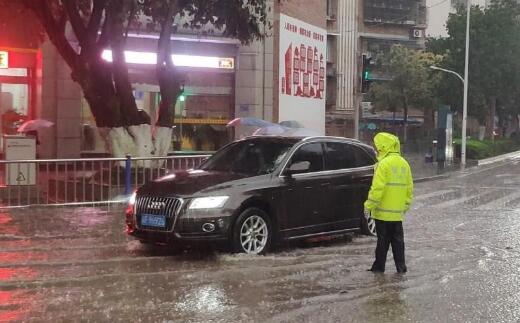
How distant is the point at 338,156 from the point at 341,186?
0.51 metres

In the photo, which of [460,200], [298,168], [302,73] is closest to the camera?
[298,168]

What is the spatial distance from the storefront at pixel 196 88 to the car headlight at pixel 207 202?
1578 cm

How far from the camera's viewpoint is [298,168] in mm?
9258

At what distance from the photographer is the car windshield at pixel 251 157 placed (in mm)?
9195

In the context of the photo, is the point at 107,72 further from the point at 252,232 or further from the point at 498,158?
the point at 498,158

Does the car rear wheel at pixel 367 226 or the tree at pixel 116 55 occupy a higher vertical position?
the tree at pixel 116 55

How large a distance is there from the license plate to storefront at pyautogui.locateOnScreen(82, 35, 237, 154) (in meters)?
Result: 15.4

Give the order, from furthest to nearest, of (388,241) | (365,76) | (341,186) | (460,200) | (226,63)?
1. (226,63)
2. (365,76)
3. (460,200)
4. (341,186)
5. (388,241)

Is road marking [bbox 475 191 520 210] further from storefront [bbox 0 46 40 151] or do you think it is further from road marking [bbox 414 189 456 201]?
storefront [bbox 0 46 40 151]

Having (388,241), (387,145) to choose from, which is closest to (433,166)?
(388,241)

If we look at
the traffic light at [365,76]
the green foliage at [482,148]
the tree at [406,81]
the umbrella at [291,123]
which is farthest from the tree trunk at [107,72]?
the tree at [406,81]

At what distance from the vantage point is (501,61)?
133ft

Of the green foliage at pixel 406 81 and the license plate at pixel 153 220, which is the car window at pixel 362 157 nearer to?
the license plate at pixel 153 220

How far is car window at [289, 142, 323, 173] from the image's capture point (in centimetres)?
942
